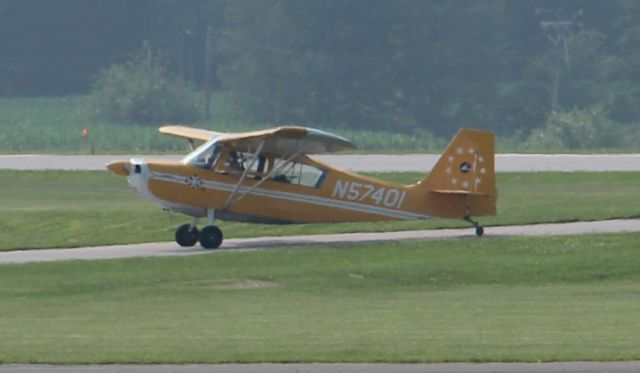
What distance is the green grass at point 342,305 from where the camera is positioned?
17406 mm

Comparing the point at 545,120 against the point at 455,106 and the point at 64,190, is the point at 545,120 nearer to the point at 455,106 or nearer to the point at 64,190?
the point at 455,106

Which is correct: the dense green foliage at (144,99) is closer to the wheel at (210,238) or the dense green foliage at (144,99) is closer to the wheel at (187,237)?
the wheel at (187,237)

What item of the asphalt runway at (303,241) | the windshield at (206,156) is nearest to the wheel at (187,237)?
the asphalt runway at (303,241)

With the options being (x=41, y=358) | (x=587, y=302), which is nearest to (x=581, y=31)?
(x=587, y=302)

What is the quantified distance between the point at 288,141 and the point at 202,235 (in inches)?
86.2

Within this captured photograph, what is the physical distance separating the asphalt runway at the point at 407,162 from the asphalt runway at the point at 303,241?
15.4 metres

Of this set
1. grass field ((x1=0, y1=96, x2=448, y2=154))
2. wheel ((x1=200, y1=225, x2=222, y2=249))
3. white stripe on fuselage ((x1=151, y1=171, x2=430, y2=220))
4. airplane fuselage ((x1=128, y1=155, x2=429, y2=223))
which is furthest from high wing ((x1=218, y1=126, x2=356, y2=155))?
grass field ((x1=0, y1=96, x2=448, y2=154))

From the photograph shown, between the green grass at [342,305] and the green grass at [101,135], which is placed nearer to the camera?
the green grass at [342,305]

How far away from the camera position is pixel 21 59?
324 feet

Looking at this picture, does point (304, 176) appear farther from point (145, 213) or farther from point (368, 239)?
point (145, 213)

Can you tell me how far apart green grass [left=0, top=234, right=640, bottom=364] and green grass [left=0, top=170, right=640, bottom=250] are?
3.61 m

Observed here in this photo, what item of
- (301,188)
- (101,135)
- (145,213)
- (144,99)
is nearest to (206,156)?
(301,188)

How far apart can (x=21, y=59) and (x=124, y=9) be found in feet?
24.3

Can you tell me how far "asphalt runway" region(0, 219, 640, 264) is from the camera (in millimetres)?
27891
